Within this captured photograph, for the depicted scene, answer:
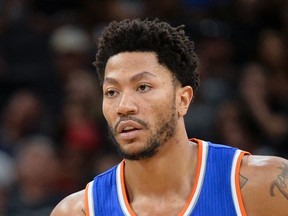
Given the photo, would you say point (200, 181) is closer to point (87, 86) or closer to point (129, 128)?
point (129, 128)

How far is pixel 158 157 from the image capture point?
3.88 metres

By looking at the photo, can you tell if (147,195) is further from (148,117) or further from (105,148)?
(105,148)

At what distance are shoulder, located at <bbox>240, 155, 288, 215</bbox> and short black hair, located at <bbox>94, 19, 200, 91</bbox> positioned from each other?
0.54 m

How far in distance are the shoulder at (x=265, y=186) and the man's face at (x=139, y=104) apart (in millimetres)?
445

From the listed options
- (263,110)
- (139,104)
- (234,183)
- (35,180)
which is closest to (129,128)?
(139,104)

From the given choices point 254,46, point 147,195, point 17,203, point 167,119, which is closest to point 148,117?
point 167,119

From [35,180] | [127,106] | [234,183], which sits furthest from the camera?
[35,180]

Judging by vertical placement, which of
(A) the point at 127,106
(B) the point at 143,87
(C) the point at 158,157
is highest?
(B) the point at 143,87

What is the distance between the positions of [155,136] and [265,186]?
589mm

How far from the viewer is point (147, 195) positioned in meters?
3.98

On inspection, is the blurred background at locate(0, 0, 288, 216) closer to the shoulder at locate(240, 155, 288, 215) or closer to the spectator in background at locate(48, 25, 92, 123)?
the spectator in background at locate(48, 25, 92, 123)

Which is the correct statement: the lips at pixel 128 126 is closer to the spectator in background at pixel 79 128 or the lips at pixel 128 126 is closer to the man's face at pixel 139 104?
the man's face at pixel 139 104

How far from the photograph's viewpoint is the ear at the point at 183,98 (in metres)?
3.90

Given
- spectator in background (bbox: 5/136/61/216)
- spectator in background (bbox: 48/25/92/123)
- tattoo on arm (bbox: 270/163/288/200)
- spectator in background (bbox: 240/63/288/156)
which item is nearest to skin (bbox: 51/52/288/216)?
tattoo on arm (bbox: 270/163/288/200)
